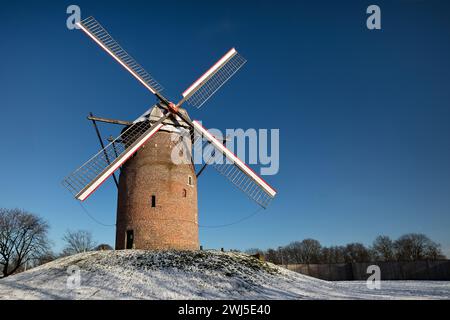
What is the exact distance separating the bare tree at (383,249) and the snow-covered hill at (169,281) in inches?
2780

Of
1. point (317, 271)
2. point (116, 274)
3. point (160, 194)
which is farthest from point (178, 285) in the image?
point (317, 271)

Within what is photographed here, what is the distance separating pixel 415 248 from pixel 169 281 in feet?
255

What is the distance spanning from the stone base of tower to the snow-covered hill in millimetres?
1658

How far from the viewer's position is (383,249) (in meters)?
78.3

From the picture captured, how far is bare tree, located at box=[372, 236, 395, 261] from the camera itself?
76450 mm

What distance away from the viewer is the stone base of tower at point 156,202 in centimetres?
1822

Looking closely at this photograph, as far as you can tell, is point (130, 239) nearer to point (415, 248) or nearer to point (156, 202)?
point (156, 202)

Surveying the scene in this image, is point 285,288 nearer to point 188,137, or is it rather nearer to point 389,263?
point 188,137

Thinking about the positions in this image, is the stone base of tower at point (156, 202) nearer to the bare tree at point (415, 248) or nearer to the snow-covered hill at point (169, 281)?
the snow-covered hill at point (169, 281)

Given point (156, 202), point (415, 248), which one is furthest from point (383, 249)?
point (156, 202)

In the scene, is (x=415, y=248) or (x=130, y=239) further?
(x=415, y=248)

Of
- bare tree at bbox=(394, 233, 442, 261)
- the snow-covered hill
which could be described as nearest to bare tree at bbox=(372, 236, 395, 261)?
bare tree at bbox=(394, 233, 442, 261)
